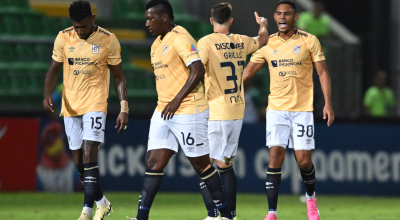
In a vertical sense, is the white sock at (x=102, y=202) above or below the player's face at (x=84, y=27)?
below

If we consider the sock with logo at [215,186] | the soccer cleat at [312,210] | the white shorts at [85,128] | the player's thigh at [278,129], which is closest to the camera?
the sock with logo at [215,186]

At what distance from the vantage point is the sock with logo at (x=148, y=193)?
246 inches

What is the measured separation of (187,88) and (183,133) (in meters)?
0.49

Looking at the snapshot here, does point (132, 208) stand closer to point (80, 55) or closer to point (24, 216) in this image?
point (24, 216)

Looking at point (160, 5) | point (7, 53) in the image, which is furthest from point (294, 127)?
point (7, 53)

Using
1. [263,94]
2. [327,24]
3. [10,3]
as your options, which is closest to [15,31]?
[10,3]

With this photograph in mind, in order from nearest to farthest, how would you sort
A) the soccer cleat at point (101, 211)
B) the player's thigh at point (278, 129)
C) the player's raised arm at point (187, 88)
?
the player's raised arm at point (187, 88) < the soccer cleat at point (101, 211) < the player's thigh at point (278, 129)

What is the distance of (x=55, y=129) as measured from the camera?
481 inches

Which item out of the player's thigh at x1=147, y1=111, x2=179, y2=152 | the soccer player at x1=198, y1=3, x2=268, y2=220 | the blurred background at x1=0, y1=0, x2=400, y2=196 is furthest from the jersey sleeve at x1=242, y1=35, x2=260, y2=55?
the blurred background at x1=0, y1=0, x2=400, y2=196

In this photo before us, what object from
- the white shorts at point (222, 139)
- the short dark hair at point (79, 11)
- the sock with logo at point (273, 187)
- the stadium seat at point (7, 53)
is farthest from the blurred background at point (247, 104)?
the short dark hair at point (79, 11)

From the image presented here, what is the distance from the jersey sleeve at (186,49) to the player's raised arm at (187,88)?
57mm

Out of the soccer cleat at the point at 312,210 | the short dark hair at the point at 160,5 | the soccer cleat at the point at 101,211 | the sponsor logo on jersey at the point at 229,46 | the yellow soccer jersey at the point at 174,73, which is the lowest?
the soccer cleat at the point at 312,210

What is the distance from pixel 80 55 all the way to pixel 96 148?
1071mm

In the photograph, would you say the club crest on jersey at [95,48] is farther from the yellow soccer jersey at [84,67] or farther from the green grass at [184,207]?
the green grass at [184,207]
